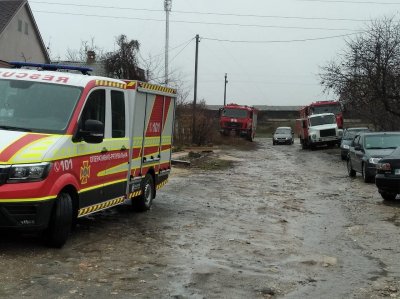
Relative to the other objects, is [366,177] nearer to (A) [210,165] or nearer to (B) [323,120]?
(A) [210,165]

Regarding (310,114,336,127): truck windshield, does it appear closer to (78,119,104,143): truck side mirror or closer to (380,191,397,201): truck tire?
(380,191,397,201): truck tire

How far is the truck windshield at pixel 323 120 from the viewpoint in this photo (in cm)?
4103

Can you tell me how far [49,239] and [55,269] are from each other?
0.86 meters

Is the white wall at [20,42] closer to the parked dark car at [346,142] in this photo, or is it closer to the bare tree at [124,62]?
the bare tree at [124,62]

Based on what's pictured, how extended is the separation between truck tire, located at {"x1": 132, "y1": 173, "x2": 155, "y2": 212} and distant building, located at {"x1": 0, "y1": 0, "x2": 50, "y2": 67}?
2940 centimetres

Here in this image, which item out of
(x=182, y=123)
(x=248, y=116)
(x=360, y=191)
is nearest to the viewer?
(x=360, y=191)

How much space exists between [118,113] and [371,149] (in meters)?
11.2

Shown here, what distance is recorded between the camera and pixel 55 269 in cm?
617

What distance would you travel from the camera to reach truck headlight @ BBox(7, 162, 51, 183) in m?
6.38

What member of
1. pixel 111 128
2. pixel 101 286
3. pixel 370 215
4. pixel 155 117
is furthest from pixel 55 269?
pixel 370 215

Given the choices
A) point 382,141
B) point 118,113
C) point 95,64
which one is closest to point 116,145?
point 118,113

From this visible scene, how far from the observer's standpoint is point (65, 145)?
6.96 m

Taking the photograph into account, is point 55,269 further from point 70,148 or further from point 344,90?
point 344,90

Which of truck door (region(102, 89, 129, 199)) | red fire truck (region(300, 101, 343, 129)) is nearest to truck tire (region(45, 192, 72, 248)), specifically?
truck door (region(102, 89, 129, 199))
